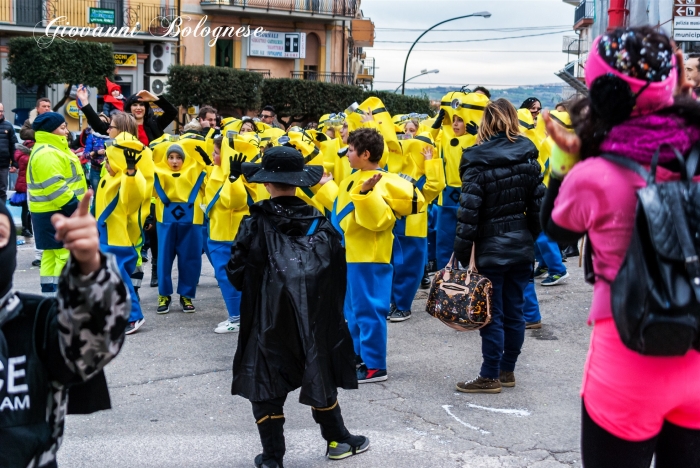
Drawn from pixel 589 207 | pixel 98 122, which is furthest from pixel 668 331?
pixel 98 122

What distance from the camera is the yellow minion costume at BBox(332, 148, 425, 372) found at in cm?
604

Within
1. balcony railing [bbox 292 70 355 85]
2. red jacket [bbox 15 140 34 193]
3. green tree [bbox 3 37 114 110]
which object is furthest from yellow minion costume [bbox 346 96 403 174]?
balcony railing [bbox 292 70 355 85]

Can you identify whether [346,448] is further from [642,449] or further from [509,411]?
[642,449]

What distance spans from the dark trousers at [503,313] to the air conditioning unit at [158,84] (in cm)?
3348

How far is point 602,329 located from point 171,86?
34.1m

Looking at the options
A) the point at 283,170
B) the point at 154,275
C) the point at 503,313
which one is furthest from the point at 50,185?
the point at 503,313

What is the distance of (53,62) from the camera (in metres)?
30.7

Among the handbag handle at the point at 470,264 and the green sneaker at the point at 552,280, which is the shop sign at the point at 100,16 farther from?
the handbag handle at the point at 470,264

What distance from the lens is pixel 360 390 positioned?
19.9ft

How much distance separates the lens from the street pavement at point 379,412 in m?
4.87

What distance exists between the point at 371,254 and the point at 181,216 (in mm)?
2930

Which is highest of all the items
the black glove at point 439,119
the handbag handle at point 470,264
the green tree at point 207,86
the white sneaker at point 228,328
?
the green tree at point 207,86

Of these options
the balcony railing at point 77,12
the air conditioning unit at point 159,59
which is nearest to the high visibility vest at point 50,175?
the balcony railing at point 77,12

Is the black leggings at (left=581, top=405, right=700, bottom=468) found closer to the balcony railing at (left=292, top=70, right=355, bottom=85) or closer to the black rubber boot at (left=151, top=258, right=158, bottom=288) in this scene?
the black rubber boot at (left=151, top=258, right=158, bottom=288)
